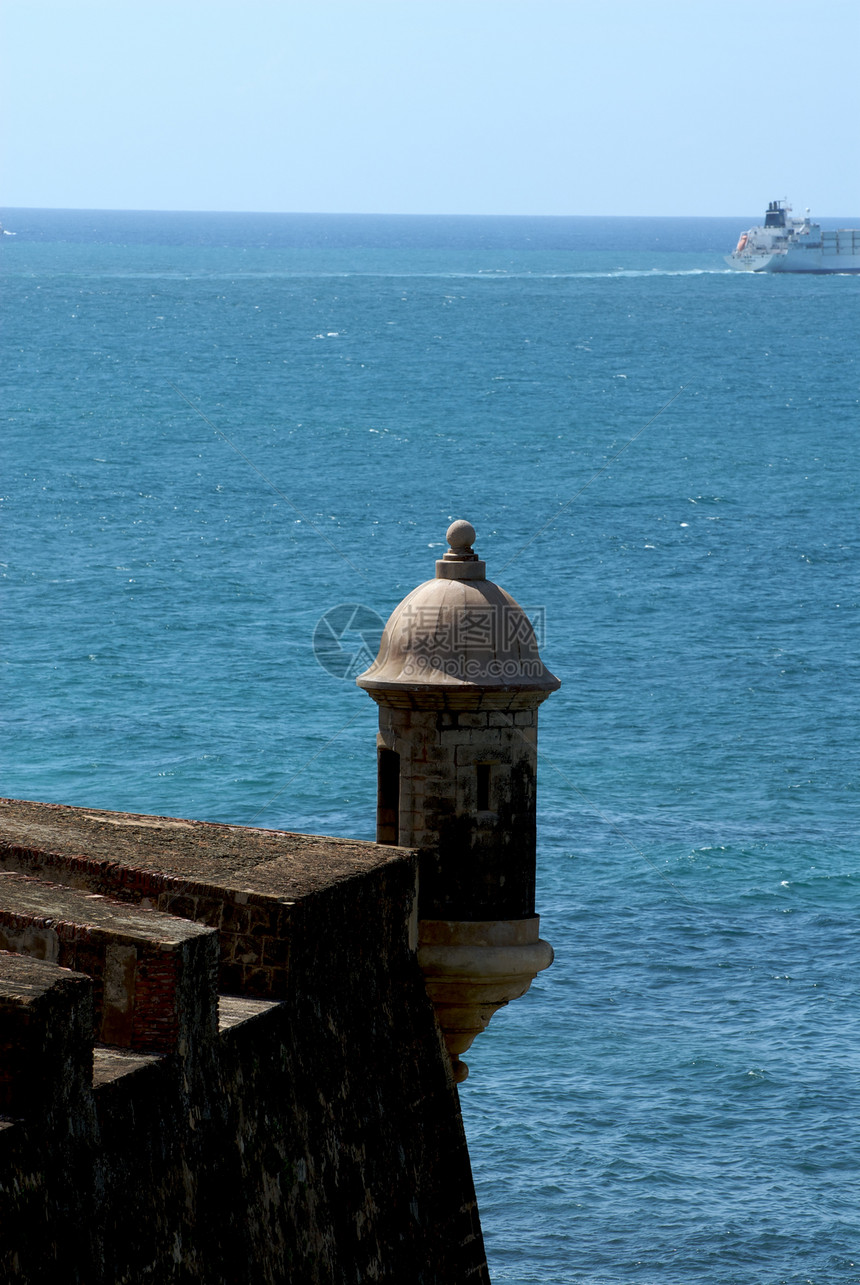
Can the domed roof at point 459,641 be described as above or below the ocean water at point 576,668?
above

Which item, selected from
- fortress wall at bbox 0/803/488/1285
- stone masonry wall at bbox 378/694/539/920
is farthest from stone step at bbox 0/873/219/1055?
stone masonry wall at bbox 378/694/539/920

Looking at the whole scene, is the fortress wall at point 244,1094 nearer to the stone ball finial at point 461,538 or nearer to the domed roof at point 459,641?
the domed roof at point 459,641

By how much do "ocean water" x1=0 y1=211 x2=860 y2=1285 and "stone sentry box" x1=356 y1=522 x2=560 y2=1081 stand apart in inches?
500

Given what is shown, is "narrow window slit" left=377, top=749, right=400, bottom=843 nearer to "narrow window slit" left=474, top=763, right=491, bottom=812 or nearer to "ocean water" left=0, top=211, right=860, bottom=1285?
"narrow window slit" left=474, top=763, right=491, bottom=812

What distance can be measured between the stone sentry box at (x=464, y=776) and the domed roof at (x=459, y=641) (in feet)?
0.04

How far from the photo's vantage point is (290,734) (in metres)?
59.4

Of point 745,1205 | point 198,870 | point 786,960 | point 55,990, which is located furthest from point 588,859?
point 55,990

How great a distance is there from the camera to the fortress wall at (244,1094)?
1019cm

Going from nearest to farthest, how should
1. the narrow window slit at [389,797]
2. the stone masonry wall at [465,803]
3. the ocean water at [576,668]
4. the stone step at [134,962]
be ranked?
1. the stone step at [134,962]
2. the stone masonry wall at [465,803]
3. the narrow window slit at [389,797]
4. the ocean water at [576,668]

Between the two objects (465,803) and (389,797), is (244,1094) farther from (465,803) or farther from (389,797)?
(389,797)

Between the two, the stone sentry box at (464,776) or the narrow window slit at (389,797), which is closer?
Answer: the stone sentry box at (464,776)

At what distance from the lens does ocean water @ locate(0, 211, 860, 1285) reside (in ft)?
106

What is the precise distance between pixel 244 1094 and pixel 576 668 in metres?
54.1

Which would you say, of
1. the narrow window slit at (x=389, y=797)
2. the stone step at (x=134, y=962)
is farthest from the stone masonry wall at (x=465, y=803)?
the stone step at (x=134, y=962)
